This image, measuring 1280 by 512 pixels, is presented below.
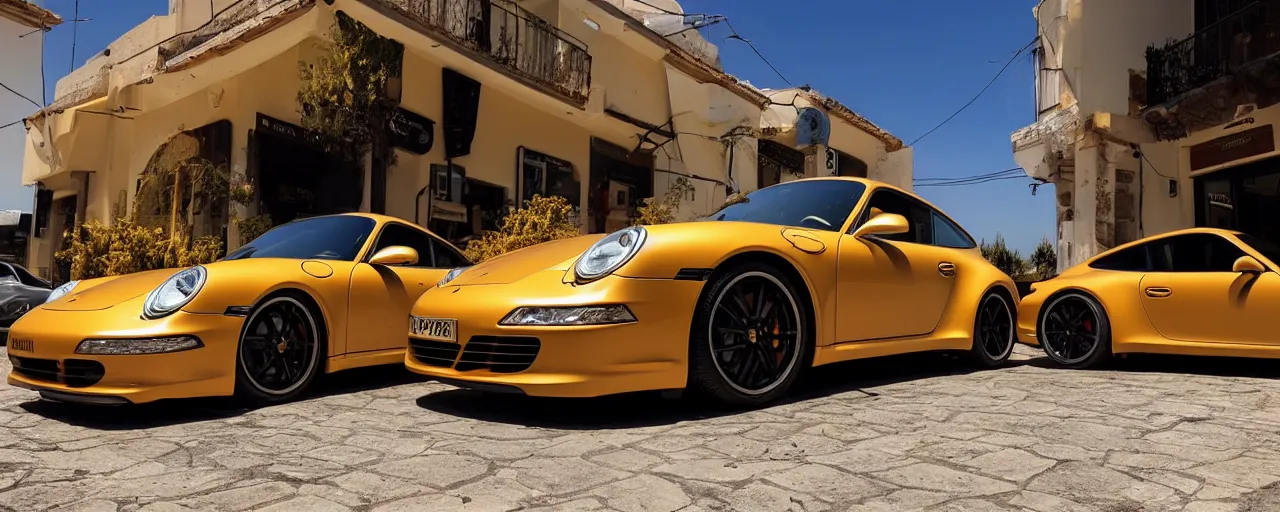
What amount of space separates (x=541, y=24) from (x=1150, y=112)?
417 inches

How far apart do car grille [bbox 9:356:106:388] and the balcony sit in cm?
1373

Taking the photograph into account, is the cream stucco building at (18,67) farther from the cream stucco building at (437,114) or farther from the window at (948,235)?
the window at (948,235)

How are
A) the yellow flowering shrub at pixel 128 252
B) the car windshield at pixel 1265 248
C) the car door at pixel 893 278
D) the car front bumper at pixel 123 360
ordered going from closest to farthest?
the car front bumper at pixel 123 360, the car door at pixel 893 278, the car windshield at pixel 1265 248, the yellow flowering shrub at pixel 128 252

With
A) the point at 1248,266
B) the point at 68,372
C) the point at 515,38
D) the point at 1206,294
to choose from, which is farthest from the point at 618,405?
the point at 515,38

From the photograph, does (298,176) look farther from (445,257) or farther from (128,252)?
(445,257)

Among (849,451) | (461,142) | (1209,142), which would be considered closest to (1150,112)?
(1209,142)

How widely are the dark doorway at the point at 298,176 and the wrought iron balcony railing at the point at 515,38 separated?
7.51ft

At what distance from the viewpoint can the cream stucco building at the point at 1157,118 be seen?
479 inches

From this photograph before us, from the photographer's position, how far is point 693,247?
11.2 ft

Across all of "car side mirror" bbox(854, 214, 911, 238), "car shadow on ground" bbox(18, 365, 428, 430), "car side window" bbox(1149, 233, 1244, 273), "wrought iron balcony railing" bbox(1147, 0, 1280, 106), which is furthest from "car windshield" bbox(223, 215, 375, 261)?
"wrought iron balcony railing" bbox(1147, 0, 1280, 106)

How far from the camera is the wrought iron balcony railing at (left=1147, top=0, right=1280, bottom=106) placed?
11.6m

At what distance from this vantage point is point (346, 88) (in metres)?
10.1

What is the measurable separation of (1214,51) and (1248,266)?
9.86 metres

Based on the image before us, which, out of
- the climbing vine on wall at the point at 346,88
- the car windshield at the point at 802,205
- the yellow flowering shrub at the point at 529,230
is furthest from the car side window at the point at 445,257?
the climbing vine on wall at the point at 346,88
